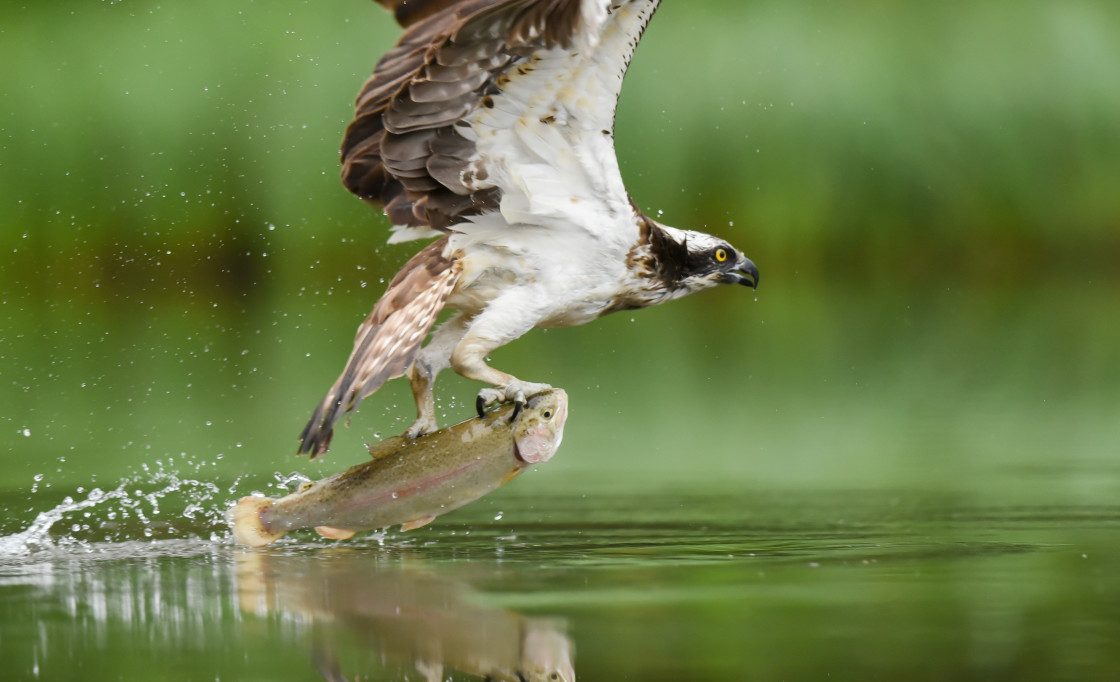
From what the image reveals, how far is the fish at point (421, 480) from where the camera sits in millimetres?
5832

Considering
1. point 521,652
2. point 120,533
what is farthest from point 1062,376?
point 521,652

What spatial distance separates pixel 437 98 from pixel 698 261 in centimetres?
158

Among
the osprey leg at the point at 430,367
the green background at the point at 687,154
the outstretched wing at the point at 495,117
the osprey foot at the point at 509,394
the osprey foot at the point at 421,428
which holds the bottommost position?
the osprey foot at the point at 421,428

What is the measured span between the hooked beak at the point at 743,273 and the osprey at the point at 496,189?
0.28 metres

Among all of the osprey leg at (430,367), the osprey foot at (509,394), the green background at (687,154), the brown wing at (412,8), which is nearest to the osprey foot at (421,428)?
the osprey leg at (430,367)

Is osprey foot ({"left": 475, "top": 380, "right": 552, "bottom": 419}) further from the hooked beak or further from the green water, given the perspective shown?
the hooked beak

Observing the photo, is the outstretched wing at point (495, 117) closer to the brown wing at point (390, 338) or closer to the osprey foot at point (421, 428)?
the brown wing at point (390, 338)

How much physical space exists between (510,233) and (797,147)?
1776 centimetres

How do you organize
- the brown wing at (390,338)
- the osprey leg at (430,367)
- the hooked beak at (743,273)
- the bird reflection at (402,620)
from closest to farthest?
the bird reflection at (402,620), the brown wing at (390,338), the osprey leg at (430,367), the hooked beak at (743,273)

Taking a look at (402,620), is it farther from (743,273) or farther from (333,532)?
(743,273)

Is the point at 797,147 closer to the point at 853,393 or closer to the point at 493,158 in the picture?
the point at 853,393

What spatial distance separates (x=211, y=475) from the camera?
7902 millimetres

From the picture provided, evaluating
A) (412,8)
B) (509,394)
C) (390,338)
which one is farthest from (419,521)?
(412,8)

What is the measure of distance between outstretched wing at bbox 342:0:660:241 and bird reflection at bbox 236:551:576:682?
1.67 metres
